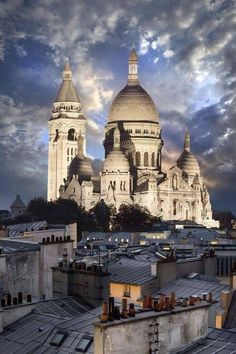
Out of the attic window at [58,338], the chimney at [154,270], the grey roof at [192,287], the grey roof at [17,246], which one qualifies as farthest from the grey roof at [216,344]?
the chimney at [154,270]

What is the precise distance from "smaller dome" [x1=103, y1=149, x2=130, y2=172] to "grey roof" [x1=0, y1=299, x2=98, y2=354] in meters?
173

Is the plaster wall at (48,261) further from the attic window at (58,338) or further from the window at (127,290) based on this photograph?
the attic window at (58,338)

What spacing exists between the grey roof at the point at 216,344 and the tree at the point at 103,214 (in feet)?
502

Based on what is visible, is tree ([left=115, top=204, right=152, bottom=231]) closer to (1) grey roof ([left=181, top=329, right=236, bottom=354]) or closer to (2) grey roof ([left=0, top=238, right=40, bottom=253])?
(2) grey roof ([left=0, top=238, right=40, bottom=253])

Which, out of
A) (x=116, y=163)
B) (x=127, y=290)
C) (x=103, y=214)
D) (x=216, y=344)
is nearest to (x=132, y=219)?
(x=103, y=214)

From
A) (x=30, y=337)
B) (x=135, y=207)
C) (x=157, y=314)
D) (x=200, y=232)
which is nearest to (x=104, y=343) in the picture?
(x=157, y=314)

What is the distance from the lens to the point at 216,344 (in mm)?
19281

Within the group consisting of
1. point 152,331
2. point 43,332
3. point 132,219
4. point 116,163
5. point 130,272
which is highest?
point 116,163

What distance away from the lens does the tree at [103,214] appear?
177500 mm

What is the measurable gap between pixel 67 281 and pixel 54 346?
6.97m

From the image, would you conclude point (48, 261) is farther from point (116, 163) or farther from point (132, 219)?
point (116, 163)

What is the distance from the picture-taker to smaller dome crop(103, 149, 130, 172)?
197125 millimetres

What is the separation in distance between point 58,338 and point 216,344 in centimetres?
385

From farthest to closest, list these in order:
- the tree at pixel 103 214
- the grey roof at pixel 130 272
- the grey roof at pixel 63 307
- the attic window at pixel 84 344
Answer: the tree at pixel 103 214
the grey roof at pixel 130 272
the grey roof at pixel 63 307
the attic window at pixel 84 344
